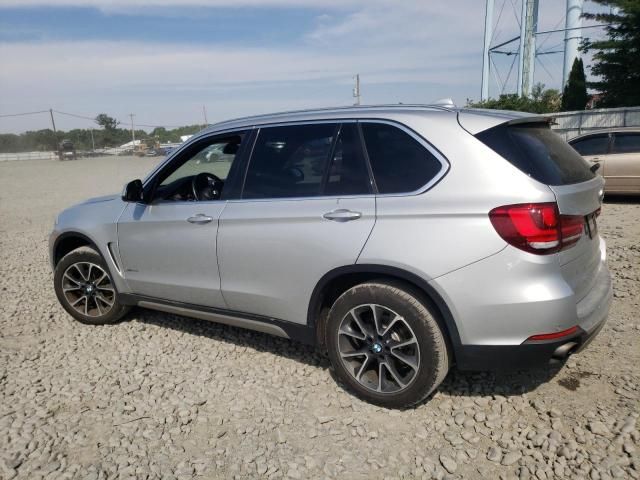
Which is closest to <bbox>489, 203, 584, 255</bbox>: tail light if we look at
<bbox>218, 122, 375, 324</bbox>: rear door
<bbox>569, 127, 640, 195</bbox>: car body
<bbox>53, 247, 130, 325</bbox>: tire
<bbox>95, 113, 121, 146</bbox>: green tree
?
<bbox>218, 122, 375, 324</bbox>: rear door

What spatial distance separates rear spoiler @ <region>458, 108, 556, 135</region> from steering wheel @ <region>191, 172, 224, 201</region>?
6.64ft

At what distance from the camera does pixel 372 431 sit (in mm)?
2875

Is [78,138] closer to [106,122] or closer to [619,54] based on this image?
[106,122]

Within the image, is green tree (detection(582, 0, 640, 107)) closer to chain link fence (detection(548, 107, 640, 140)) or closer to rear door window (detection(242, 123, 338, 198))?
chain link fence (detection(548, 107, 640, 140))

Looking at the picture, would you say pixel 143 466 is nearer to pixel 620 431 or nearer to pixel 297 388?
pixel 297 388

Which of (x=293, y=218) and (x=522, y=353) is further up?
(x=293, y=218)

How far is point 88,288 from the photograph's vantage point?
4.53 m

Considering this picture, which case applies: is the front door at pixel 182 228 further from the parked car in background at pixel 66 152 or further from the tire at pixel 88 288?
the parked car in background at pixel 66 152

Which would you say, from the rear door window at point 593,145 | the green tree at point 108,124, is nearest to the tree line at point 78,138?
the green tree at point 108,124

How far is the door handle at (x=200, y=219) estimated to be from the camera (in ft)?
11.6

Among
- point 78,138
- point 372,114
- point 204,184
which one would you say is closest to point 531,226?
point 372,114

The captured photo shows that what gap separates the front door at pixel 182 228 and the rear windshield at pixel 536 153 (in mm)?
1819

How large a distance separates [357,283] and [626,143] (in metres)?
8.86

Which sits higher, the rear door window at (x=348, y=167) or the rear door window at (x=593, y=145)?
the rear door window at (x=348, y=167)
